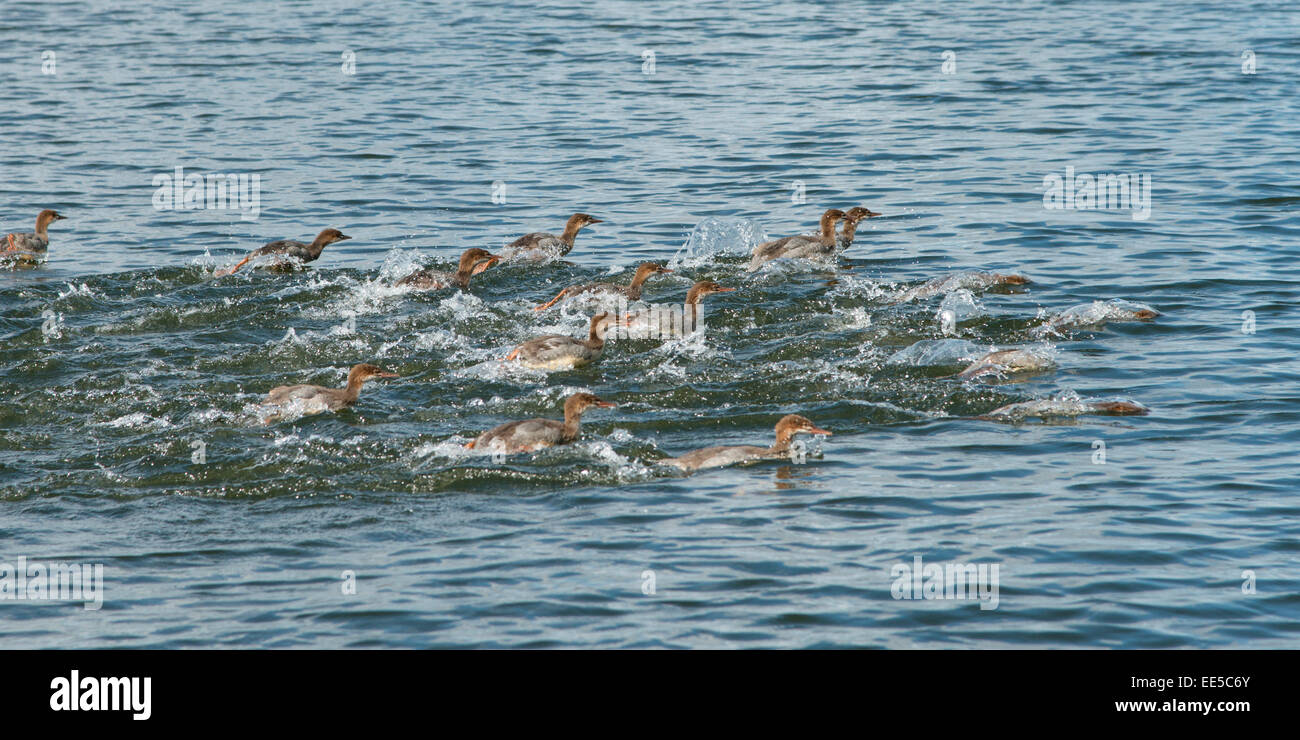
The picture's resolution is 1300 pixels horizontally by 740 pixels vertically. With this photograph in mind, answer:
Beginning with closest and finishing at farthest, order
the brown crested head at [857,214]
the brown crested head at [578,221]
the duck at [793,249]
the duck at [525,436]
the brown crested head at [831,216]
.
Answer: the duck at [525,436] < the duck at [793,249] < the brown crested head at [831,216] < the brown crested head at [578,221] < the brown crested head at [857,214]

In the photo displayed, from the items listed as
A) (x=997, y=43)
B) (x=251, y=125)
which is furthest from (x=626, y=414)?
(x=997, y=43)

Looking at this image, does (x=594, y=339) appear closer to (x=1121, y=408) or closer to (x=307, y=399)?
(x=307, y=399)

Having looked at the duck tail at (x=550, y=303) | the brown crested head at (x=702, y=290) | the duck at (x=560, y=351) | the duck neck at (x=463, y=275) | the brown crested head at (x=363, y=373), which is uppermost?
the duck neck at (x=463, y=275)

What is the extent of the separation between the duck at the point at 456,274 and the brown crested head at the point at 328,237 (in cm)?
186

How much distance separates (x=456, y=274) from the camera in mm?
17359

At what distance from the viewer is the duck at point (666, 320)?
1523 centimetres

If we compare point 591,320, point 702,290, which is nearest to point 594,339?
point 591,320

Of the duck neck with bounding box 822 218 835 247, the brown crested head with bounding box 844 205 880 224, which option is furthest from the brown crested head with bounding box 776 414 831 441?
the brown crested head with bounding box 844 205 880 224

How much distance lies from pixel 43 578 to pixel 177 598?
1006 mm

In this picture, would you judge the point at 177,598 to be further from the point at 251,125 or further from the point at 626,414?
the point at 251,125

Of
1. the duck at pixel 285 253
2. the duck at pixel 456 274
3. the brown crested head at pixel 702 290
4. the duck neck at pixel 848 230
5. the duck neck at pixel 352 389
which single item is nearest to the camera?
the duck neck at pixel 352 389

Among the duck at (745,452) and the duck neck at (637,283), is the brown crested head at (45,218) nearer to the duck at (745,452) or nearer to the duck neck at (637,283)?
the duck neck at (637,283)

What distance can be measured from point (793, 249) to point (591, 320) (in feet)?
13.0

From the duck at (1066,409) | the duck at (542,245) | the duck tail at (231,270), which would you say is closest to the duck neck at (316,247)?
the duck tail at (231,270)
